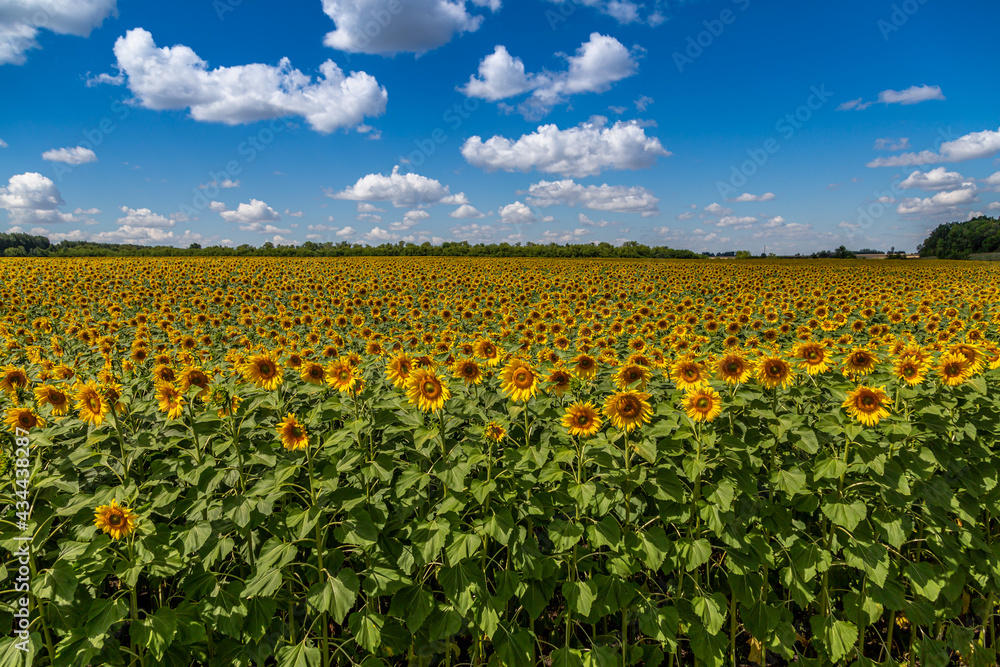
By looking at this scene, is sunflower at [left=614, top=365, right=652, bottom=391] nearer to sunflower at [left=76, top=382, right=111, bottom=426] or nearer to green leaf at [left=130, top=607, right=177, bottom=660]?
green leaf at [left=130, top=607, right=177, bottom=660]

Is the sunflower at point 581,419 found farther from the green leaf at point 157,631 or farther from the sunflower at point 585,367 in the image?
the green leaf at point 157,631

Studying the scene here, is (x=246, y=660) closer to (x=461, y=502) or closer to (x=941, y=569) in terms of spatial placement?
(x=461, y=502)

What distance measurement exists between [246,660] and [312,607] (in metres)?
0.54

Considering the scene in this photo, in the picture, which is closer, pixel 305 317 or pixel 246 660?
pixel 246 660

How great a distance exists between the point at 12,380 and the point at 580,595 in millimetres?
4922

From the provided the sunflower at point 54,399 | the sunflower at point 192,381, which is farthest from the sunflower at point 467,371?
the sunflower at point 54,399

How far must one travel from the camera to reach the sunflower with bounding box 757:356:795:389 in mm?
3717

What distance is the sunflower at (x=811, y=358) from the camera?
12.9ft

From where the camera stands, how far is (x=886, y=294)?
13.5 meters

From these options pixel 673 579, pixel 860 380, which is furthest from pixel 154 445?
pixel 860 380

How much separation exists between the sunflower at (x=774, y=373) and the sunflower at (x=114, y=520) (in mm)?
4422

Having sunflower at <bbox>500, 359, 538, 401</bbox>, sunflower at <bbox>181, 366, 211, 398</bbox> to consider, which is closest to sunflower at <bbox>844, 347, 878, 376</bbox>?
sunflower at <bbox>500, 359, 538, 401</bbox>

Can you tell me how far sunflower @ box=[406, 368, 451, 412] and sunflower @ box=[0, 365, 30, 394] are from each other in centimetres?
334

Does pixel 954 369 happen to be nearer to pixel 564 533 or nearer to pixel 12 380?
pixel 564 533
